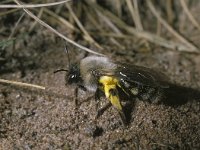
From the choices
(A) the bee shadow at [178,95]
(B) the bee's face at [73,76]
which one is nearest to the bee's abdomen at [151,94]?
(A) the bee shadow at [178,95]

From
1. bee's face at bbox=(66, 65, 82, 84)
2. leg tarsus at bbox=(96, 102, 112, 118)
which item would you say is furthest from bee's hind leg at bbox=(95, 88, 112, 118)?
bee's face at bbox=(66, 65, 82, 84)

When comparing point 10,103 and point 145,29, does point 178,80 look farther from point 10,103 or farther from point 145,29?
point 10,103

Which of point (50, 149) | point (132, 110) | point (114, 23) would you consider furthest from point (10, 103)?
point (114, 23)

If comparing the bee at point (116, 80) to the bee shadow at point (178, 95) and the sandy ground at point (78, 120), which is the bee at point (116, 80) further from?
the bee shadow at point (178, 95)

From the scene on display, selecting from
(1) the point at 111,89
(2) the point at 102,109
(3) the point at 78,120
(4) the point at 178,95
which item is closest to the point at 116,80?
(1) the point at 111,89

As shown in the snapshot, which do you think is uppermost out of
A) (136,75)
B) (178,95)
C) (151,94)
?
(136,75)

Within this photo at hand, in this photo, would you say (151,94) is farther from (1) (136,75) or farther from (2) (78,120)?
(2) (78,120)

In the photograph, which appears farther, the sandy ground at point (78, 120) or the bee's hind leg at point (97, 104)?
the bee's hind leg at point (97, 104)
